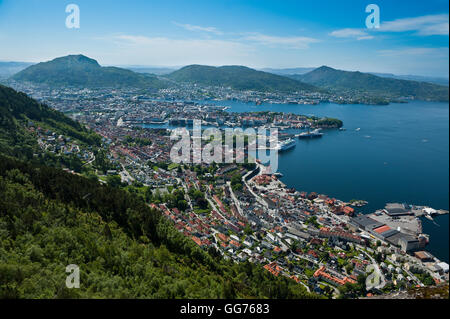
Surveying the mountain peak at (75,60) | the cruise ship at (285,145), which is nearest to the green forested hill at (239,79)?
the mountain peak at (75,60)

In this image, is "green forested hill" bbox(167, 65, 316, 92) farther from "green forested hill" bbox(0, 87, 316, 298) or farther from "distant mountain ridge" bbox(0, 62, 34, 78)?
"green forested hill" bbox(0, 87, 316, 298)

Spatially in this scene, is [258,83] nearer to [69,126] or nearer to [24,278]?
[69,126]

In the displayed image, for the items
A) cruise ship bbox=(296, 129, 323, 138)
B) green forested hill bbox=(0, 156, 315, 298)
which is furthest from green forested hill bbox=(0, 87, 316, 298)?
cruise ship bbox=(296, 129, 323, 138)

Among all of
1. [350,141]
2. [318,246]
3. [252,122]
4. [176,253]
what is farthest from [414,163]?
[252,122]

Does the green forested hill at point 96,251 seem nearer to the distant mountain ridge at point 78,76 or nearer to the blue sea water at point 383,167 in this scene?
the blue sea water at point 383,167

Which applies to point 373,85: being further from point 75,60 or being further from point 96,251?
point 75,60
